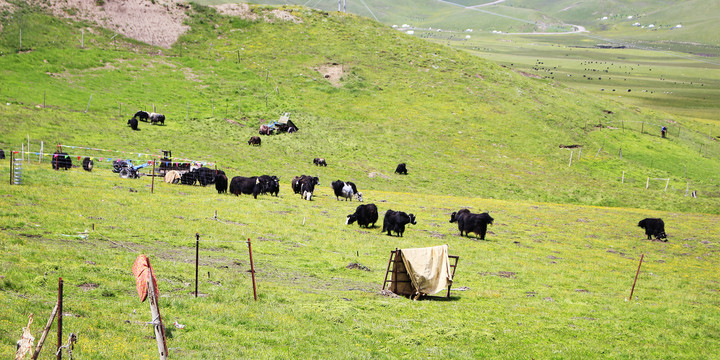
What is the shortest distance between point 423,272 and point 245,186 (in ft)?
65.4

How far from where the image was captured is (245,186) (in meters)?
35.8

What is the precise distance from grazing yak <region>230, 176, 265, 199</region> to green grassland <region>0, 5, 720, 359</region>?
122cm

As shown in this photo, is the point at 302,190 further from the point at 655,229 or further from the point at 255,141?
the point at 655,229

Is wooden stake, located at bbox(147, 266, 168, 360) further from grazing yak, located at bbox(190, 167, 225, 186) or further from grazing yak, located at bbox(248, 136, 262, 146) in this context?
grazing yak, located at bbox(248, 136, 262, 146)

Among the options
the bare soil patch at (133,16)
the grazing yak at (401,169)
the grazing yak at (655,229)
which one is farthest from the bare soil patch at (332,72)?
the grazing yak at (655,229)

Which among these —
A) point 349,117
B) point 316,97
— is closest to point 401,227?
point 349,117

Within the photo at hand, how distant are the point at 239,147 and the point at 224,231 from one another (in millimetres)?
31891

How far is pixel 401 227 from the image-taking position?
2902 cm

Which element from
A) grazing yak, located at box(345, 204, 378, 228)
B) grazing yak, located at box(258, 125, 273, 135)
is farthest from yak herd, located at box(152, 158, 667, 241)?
grazing yak, located at box(258, 125, 273, 135)

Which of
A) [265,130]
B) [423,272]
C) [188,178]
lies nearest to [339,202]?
[188,178]

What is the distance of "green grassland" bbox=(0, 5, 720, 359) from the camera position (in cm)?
1452

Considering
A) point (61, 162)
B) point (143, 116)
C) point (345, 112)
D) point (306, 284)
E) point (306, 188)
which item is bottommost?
point (306, 284)

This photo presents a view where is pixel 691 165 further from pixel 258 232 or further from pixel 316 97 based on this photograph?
pixel 258 232

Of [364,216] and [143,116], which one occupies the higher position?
[143,116]
